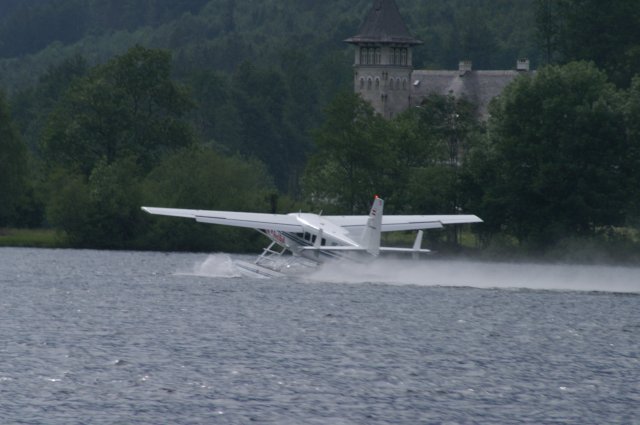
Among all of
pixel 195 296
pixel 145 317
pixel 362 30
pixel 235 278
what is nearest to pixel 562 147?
pixel 235 278

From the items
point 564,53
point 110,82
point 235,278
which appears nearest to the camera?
point 235,278

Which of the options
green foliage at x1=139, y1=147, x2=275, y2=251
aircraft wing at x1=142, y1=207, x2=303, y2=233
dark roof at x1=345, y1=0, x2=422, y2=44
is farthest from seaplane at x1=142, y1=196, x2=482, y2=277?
dark roof at x1=345, y1=0, x2=422, y2=44

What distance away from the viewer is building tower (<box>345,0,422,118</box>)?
135m

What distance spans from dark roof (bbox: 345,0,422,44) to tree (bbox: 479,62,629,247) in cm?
5447

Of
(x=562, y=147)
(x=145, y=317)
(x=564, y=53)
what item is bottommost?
(x=145, y=317)

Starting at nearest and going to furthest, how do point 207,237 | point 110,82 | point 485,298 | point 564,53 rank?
point 485,298 → point 207,237 → point 110,82 → point 564,53

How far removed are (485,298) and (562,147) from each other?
24.7m

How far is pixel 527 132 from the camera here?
262ft

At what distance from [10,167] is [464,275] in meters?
37.1

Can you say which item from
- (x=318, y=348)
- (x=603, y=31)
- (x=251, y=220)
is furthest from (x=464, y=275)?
(x=603, y=31)

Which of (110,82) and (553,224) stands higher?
(110,82)

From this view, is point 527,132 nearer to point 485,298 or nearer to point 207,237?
point 207,237

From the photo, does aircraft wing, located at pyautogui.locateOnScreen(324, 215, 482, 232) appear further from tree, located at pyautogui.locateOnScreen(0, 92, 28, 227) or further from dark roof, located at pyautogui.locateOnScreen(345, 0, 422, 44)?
dark roof, located at pyautogui.locateOnScreen(345, 0, 422, 44)

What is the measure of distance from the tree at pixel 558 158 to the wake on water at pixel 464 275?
5.47m
